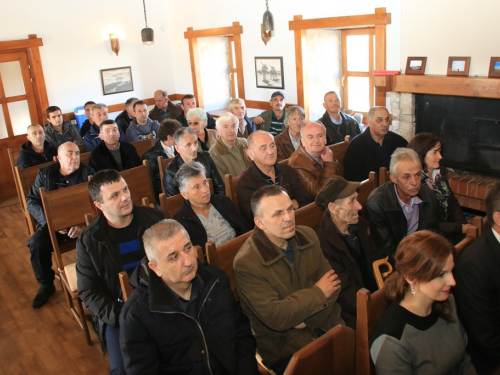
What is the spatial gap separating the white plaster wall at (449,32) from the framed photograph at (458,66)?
1.7 inches

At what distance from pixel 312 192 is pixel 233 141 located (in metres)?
1.13

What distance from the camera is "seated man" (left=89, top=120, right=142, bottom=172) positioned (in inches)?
189

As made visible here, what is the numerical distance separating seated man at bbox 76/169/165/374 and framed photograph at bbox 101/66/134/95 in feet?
17.9

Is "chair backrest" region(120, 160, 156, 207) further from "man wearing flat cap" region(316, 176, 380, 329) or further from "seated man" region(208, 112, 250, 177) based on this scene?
"man wearing flat cap" region(316, 176, 380, 329)

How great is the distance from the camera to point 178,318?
2102 mm

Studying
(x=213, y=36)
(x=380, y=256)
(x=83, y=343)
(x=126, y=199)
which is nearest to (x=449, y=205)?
(x=380, y=256)

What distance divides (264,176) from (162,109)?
431cm

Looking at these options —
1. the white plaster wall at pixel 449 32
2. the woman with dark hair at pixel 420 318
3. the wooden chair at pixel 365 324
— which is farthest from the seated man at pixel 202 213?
the white plaster wall at pixel 449 32

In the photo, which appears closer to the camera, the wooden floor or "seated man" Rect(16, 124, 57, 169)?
the wooden floor

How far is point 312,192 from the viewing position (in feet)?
12.3

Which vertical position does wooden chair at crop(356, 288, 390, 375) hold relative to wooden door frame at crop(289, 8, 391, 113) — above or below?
below

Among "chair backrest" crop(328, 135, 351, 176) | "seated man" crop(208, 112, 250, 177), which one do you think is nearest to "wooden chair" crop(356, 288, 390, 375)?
"seated man" crop(208, 112, 250, 177)

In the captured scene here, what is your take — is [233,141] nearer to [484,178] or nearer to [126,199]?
[126,199]

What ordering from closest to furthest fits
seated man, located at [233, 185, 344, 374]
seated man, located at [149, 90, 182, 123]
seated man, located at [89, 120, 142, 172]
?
seated man, located at [233, 185, 344, 374], seated man, located at [89, 120, 142, 172], seated man, located at [149, 90, 182, 123]
